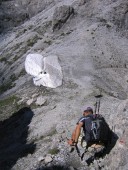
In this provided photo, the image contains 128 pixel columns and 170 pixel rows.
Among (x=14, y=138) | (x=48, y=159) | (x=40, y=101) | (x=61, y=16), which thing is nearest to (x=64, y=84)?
(x=40, y=101)

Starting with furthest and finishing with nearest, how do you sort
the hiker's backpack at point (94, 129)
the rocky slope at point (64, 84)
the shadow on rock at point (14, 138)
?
the shadow on rock at point (14, 138), the rocky slope at point (64, 84), the hiker's backpack at point (94, 129)

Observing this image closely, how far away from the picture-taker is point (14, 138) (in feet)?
85.2

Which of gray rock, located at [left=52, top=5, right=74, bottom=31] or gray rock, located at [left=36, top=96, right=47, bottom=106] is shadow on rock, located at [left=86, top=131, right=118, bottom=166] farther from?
gray rock, located at [left=52, top=5, right=74, bottom=31]

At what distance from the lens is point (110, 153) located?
17.9m

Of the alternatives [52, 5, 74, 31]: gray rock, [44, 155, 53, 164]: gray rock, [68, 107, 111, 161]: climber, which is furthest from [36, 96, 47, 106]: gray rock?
[52, 5, 74, 31]: gray rock

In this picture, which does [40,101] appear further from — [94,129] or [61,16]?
[61,16]

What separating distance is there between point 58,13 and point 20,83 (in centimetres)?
1673

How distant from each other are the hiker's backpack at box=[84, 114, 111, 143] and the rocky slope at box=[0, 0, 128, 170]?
1.02 metres

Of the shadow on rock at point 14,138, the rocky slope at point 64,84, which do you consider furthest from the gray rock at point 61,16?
the shadow on rock at point 14,138

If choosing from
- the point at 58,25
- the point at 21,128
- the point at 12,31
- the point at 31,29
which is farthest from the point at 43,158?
the point at 12,31

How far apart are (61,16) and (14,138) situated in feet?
88.3

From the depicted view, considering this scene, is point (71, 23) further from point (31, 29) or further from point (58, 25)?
point (31, 29)

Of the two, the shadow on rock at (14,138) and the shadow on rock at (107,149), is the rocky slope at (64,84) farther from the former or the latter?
the shadow on rock at (107,149)

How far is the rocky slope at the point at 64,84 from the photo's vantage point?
20844mm
